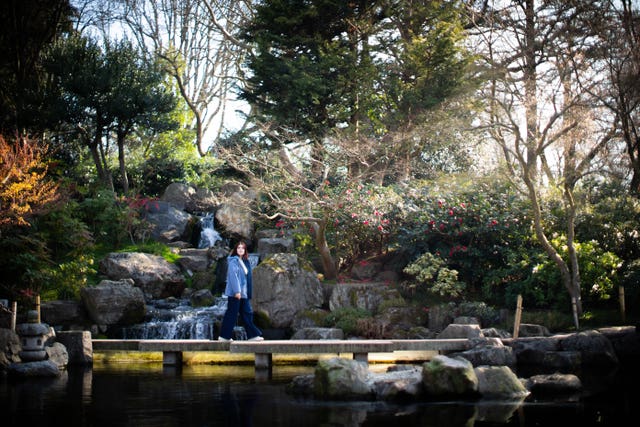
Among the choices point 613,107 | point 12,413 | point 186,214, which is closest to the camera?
point 12,413

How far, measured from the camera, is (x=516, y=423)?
6715 mm

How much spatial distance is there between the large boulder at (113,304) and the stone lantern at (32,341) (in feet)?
10.5

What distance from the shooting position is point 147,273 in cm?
1672

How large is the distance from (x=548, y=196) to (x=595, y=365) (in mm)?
6064

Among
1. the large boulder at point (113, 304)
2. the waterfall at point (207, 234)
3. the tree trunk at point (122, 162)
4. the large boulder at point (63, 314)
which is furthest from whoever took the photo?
the tree trunk at point (122, 162)

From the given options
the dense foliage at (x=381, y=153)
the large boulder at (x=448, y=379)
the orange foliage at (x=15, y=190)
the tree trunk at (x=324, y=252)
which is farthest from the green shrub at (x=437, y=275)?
the orange foliage at (x=15, y=190)

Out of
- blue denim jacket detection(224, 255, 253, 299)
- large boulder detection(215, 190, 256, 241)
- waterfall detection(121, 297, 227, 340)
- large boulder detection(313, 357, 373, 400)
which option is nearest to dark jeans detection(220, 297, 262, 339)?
blue denim jacket detection(224, 255, 253, 299)

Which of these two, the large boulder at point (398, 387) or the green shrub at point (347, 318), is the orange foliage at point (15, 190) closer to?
the green shrub at point (347, 318)

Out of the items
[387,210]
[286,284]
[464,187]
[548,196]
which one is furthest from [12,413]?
[548,196]

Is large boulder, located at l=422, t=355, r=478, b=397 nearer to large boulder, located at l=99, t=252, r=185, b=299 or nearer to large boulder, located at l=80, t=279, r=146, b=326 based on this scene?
large boulder, located at l=80, t=279, r=146, b=326

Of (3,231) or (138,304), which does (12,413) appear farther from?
(3,231)

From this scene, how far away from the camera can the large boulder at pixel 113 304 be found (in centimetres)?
1454

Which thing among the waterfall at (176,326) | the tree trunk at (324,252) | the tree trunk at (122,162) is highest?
the tree trunk at (122,162)

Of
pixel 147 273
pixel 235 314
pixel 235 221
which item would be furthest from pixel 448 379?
pixel 235 221
